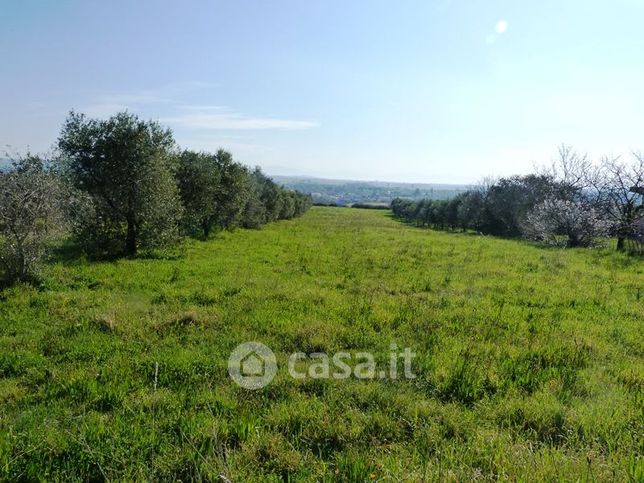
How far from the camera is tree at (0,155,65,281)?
41.9 ft

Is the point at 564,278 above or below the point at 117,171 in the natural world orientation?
below

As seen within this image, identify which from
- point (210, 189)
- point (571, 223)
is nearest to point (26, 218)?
point (210, 189)

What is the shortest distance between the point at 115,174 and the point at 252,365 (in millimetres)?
15850

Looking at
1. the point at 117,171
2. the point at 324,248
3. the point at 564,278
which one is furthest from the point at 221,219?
the point at 564,278

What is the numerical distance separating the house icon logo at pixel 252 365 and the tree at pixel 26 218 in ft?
32.2

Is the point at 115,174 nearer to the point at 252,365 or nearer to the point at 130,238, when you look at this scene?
the point at 130,238

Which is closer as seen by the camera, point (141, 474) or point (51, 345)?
point (141, 474)

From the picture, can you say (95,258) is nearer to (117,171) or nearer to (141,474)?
(117,171)

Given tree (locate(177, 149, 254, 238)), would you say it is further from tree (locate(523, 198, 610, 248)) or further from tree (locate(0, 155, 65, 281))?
tree (locate(523, 198, 610, 248))

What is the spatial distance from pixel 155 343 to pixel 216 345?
1381 millimetres

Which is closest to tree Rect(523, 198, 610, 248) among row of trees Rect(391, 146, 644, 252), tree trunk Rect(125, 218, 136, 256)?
row of trees Rect(391, 146, 644, 252)

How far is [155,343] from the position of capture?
8.49 m

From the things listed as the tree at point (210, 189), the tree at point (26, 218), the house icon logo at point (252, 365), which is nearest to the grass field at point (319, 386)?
the house icon logo at point (252, 365)

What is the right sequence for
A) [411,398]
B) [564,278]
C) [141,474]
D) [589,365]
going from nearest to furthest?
[141,474] < [411,398] < [589,365] < [564,278]
